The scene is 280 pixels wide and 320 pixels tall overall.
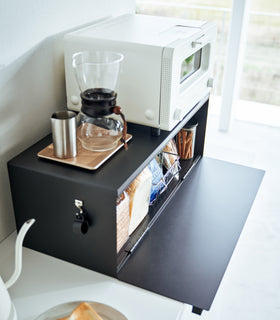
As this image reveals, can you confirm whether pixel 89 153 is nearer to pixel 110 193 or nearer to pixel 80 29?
pixel 110 193

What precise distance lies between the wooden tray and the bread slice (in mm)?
360

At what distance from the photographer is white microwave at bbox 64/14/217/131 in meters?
1.28

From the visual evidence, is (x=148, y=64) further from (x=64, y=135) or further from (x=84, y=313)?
(x=84, y=313)

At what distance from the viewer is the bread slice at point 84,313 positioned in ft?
3.38

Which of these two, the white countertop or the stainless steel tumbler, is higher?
the stainless steel tumbler

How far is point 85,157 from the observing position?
123cm

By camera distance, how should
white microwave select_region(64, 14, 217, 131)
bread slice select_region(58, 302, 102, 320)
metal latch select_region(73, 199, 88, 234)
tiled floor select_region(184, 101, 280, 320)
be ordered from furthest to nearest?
tiled floor select_region(184, 101, 280, 320) → white microwave select_region(64, 14, 217, 131) → metal latch select_region(73, 199, 88, 234) → bread slice select_region(58, 302, 102, 320)

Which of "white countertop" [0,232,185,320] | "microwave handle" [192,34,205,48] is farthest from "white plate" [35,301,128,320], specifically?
"microwave handle" [192,34,205,48]

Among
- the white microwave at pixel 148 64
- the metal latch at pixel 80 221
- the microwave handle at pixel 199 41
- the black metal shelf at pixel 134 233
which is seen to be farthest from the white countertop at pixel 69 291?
the microwave handle at pixel 199 41

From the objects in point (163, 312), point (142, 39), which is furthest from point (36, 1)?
point (163, 312)

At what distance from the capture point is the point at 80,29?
1432mm

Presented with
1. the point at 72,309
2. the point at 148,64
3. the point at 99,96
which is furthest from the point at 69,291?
the point at 148,64

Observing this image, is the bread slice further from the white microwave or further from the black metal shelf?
the white microwave

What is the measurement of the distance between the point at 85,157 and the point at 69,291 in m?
0.37
